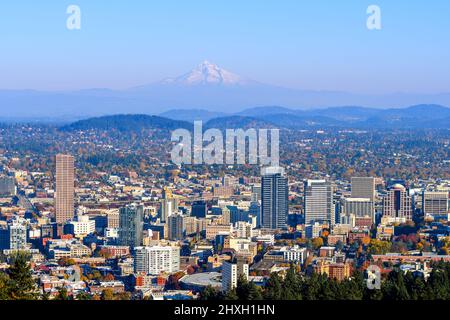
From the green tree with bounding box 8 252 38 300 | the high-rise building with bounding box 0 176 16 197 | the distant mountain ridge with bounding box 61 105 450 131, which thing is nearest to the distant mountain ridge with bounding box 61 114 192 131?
the distant mountain ridge with bounding box 61 105 450 131

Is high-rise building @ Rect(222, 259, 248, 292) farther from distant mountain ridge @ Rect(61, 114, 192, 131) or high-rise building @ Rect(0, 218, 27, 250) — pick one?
distant mountain ridge @ Rect(61, 114, 192, 131)

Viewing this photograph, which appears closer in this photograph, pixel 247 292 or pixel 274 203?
pixel 247 292

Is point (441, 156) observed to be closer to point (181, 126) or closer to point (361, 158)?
point (361, 158)

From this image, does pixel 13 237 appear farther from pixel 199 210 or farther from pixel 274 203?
pixel 274 203

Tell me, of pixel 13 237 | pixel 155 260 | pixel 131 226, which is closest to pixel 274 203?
pixel 131 226
